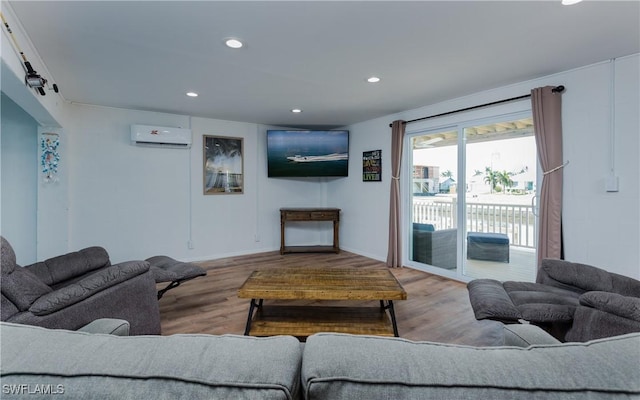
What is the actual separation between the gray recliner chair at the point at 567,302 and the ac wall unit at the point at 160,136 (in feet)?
14.4

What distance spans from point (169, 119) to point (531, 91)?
481 centimetres

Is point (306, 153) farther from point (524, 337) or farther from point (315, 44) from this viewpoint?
point (524, 337)

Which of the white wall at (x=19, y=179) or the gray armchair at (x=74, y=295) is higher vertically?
the white wall at (x=19, y=179)

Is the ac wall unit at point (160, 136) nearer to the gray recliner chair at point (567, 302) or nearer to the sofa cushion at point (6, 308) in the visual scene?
the sofa cushion at point (6, 308)

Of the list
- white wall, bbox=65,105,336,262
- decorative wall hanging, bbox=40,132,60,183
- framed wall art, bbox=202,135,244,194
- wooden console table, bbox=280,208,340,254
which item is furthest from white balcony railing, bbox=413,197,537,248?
decorative wall hanging, bbox=40,132,60,183

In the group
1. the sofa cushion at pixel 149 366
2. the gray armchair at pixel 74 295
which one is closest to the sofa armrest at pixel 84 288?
the gray armchair at pixel 74 295

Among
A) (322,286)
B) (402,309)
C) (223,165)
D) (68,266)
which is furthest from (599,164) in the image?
(223,165)

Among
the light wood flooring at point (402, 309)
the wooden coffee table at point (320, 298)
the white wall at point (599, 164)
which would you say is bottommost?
the light wood flooring at point (402, 309)

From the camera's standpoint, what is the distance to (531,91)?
312cm

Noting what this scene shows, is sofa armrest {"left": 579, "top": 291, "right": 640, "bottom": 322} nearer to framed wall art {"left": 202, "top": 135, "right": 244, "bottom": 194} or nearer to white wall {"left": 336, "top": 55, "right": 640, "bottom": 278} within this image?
white wall {"left": 336, "top": 55, "right": 640, "bottom": 278}

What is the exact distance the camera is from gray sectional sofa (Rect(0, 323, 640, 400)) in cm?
56

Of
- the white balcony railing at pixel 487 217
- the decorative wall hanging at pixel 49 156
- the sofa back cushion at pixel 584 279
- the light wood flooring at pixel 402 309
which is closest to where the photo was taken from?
the sofa back cushion at pixel 584 279

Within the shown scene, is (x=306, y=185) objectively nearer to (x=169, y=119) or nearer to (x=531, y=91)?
(x=169, y=119)

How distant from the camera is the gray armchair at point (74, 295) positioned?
1699 millimetres
